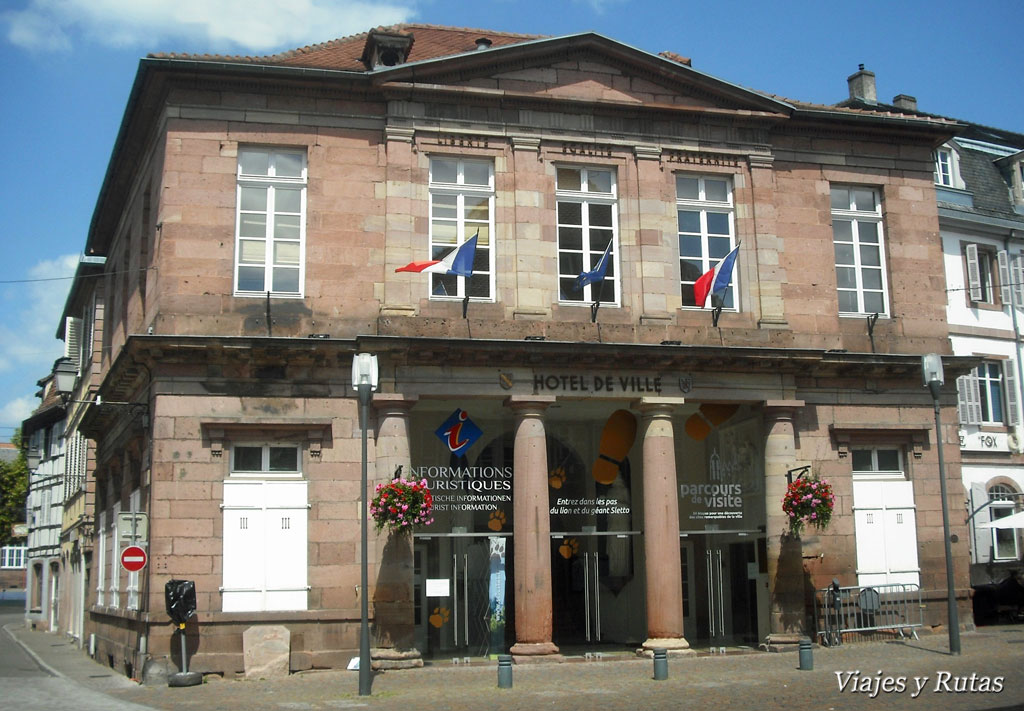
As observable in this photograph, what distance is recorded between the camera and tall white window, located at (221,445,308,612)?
1722cm

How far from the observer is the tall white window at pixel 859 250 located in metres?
20.9

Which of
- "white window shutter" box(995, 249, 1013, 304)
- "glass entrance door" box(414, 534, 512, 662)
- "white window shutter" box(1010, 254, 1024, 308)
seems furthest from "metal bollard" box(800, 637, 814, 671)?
"white window shutter" box(1010, 254, 1024, 308)

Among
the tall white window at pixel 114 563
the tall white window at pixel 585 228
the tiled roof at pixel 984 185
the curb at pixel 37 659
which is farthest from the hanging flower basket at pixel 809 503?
the tiled roof at pixel 984 185

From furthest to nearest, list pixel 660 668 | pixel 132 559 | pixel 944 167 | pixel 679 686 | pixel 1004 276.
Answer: pixel 944 167 → pixel 1004 276 → pixel 132 559 → pixel 660 668 → pixel 679 686

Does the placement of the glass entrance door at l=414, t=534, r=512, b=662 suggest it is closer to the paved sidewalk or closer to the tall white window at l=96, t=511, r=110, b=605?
the paved sidewalk

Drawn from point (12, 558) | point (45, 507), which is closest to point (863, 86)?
point (45, 507)

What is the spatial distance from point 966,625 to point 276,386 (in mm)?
13092

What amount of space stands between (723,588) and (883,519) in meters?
3.15

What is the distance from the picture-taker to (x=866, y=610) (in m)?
19.1

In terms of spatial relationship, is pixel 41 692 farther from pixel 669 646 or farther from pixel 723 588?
pixel 723 588

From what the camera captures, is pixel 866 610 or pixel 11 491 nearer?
pixel 866 610

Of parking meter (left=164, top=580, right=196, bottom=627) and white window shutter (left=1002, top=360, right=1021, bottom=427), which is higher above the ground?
white window shutter (left=1002, top=360, right=1021, bottom=427)

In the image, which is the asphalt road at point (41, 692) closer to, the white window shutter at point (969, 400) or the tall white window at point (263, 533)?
the tall white window at point (263, 533)

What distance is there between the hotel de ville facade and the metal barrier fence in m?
0.28
